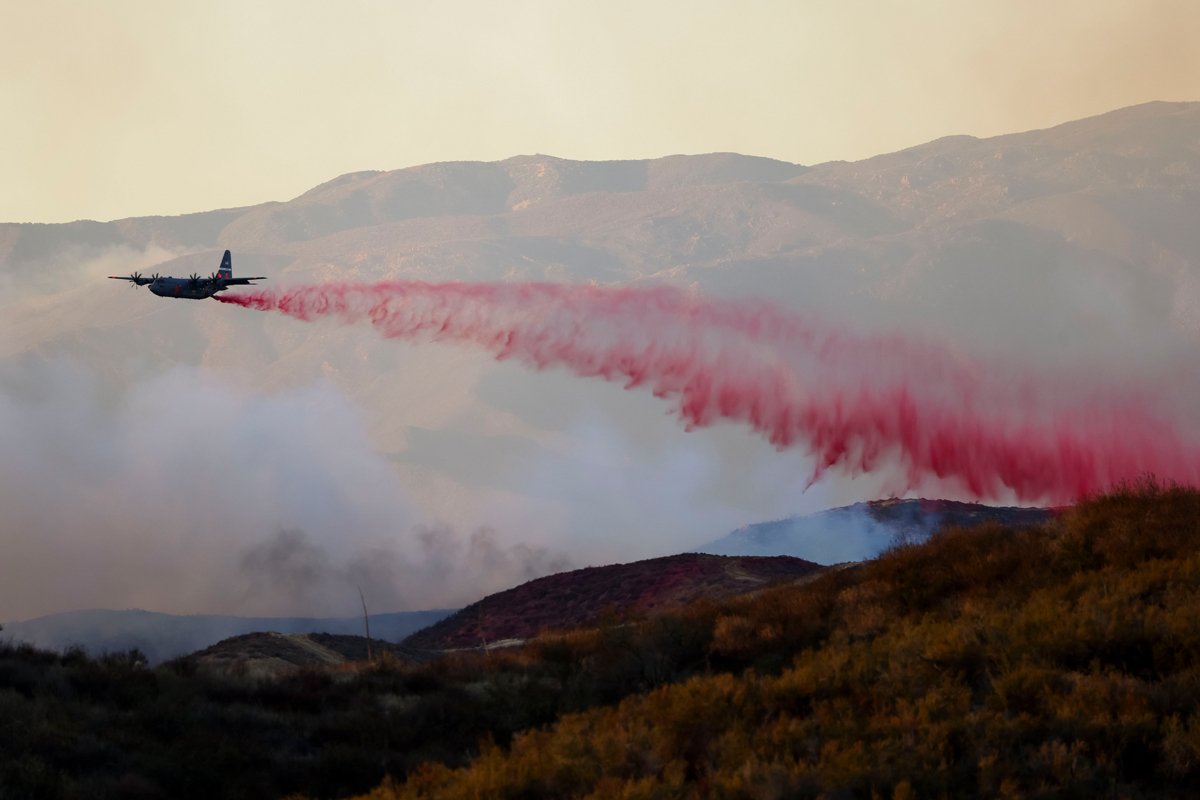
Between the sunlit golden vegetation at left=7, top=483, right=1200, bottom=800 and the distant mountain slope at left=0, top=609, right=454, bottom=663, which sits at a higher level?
the sunlit golden vegetation at left=7, top=483, right=1200, bottom=800

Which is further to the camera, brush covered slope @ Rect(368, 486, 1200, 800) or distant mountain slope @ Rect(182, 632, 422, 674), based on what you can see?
distant mountain slope @ Rect(182, 632, 422, 674)

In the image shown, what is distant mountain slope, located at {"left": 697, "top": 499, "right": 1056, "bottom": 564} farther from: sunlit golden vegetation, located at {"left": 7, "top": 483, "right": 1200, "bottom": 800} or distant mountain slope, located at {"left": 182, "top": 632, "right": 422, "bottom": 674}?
sunlit golden vegetation, located at {"left": 7, "top": 483, "right": 1200, "bottom": 800}

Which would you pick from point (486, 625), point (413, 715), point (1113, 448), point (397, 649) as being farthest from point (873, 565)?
point (1113, 448)

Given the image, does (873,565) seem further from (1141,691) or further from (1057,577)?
(1141,691)

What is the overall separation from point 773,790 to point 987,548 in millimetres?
13778

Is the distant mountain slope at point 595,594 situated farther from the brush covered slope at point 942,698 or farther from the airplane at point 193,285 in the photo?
the brush covered slope at point 942,698

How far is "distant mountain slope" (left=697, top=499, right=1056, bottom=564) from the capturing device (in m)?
78.5

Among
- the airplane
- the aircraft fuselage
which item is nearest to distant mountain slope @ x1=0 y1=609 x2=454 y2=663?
the aircraft fuselage

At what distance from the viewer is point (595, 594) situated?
64.8 m

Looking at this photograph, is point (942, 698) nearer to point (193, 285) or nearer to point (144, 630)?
point (193, 285)

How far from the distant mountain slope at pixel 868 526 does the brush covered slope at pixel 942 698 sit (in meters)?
44.1

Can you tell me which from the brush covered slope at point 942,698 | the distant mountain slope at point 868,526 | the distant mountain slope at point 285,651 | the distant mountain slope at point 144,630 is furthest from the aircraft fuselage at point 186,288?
the distant mountain slope at point 144,630

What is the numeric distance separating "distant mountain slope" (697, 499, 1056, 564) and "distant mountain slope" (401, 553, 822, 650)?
53.9 ft

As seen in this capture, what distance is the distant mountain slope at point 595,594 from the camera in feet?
191
